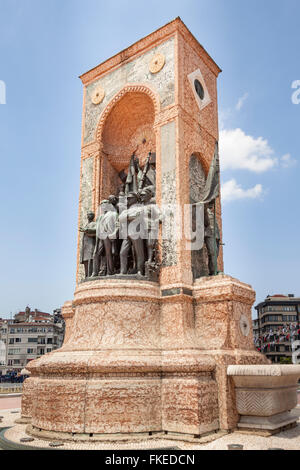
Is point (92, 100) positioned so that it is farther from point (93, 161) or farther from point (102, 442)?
point (102, 442)

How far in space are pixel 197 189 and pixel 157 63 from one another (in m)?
4.31

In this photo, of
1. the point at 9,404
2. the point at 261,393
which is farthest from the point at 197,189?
the point at 9,404

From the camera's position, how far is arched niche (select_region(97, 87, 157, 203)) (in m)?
14.4

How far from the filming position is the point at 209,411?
9.09 metres

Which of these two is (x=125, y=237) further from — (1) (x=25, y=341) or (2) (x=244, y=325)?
(1) (x=25, y=341)

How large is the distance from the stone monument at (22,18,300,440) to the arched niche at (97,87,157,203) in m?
0.04

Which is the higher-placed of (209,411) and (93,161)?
(93,161)

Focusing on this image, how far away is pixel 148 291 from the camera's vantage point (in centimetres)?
1070

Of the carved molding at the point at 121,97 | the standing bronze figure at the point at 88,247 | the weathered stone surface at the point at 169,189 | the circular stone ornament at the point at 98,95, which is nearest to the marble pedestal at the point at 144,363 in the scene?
the weathered stone surface at the point at 169,189

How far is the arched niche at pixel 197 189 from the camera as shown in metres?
12.0

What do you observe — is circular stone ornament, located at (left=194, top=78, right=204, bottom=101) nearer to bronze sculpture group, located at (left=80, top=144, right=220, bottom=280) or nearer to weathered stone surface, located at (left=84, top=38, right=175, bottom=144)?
weathered stone surface, located at (left=84, top=38, right=175, bottom=144)

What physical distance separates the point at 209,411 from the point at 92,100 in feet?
36.7

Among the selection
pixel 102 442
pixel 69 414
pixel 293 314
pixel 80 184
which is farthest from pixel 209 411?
pixel 293 314

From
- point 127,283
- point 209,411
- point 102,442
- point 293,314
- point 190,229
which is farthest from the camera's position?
point 293,314
